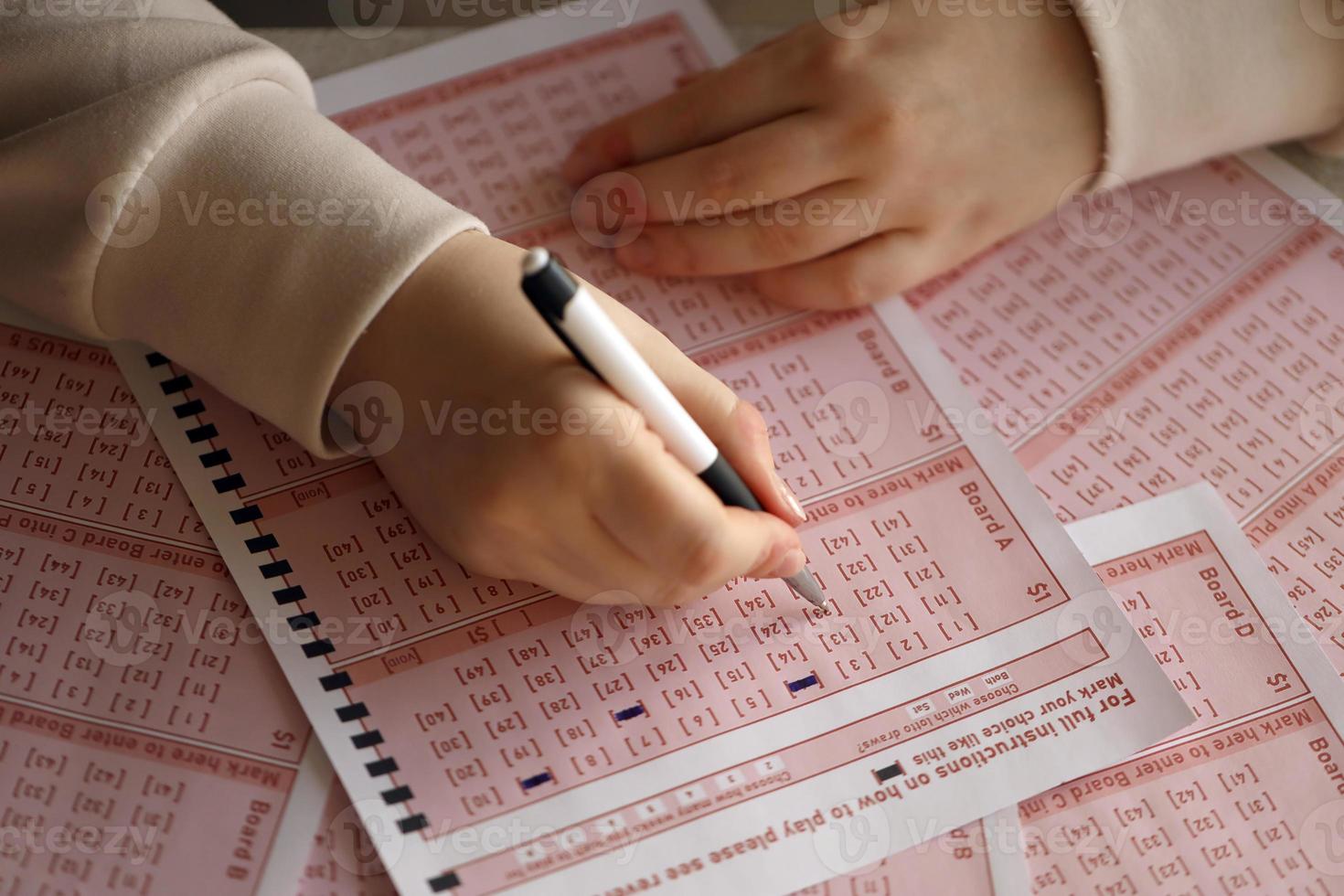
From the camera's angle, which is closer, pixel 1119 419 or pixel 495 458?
pixel 495 458

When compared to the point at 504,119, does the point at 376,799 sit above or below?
below

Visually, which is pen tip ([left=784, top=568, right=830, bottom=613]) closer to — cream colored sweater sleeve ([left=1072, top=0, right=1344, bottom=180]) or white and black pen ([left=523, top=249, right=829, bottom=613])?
white and black pen ([left=523, top=249, right=829, bottom=613])

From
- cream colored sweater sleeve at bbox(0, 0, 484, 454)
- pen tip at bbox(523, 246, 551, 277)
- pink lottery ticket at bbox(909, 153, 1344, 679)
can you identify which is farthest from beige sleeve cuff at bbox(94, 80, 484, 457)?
pink lottery ticket at bbox(909, 153, 1344, 679)

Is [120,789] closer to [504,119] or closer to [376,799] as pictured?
[376,799]

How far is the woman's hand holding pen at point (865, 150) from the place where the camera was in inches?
20.2

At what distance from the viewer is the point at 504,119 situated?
571 mm

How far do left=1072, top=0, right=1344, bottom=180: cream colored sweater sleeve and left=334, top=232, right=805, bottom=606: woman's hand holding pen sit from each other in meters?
0.28

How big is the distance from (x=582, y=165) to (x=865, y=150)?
14 cm

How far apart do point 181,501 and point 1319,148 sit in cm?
62

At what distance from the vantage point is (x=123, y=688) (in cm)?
41

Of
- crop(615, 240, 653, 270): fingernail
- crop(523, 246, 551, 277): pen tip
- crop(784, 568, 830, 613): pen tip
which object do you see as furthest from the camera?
crop(615, 240, 653, 270): fingernail

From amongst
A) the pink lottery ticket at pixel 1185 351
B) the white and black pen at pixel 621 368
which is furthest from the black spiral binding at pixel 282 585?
the pink lottery ticket at pixel 1185 351

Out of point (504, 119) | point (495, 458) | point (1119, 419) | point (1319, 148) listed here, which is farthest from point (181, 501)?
point (1319, 148)

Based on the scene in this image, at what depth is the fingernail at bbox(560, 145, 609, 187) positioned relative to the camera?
1.79ft
